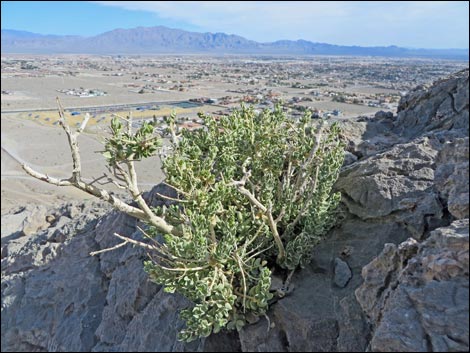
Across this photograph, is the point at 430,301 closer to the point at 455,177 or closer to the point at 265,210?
the point at 455,177

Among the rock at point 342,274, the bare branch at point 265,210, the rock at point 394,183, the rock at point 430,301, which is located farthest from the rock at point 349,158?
the rock at point 430,301

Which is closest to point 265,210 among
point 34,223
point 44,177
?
point 44,177

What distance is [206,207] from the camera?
575cm

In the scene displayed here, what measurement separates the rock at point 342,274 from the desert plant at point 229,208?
0.52 m

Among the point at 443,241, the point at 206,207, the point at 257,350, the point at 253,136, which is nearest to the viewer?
the point at 443,241

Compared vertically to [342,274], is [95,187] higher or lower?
higher

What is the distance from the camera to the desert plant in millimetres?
5344

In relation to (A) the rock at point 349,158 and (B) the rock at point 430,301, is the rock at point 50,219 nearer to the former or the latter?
(A) the rock at point 349,158

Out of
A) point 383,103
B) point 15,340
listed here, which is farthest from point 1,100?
point 15,340

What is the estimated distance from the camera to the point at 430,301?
3.89 metres

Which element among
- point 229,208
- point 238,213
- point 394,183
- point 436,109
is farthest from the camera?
point 436,109

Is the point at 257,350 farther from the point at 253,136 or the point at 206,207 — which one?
the point at 253,136

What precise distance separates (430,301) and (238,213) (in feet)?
8.70

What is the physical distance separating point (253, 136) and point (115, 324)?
5.50m
